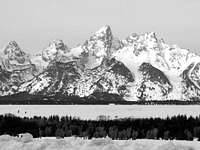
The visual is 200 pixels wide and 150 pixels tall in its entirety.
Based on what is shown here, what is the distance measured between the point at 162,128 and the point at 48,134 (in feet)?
27.4

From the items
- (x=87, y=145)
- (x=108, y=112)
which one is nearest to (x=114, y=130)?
(x=87, y=145)

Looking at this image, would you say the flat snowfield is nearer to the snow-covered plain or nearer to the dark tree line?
the dark tree line

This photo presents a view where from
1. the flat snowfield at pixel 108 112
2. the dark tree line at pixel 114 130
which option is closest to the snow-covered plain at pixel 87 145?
the dark tree line at pixel 114 130

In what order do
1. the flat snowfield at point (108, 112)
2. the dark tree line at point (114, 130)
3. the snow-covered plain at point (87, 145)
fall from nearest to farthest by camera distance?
the snow-covered plain at point (87, 145) → the dark tree line at point (114, 130) → the flat snowfield at point (108, 112)

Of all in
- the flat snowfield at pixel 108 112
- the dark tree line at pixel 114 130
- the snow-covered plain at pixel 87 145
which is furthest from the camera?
the flat snowfield at pixel 108 112

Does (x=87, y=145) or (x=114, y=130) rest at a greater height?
(x=87, y=145)

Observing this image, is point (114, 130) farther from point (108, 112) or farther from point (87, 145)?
point (108, 112)

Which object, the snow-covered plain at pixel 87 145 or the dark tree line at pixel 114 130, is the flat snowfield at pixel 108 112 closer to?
the dark tree line at pixel 114 130

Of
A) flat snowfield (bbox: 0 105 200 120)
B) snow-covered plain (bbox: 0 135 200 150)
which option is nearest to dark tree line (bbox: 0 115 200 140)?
snow-covered plain (bbox: 0 135 200 150)

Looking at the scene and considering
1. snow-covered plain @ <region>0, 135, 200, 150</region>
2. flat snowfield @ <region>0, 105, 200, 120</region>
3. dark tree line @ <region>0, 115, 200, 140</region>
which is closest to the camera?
snow-covered plain @ <region>0, 135, 200, 150</region>

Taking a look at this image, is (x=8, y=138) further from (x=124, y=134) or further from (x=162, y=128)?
(x=162, y=128)

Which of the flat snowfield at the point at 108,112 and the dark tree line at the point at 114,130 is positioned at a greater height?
the dark tree line at the point at 114,130

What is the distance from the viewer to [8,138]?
1984cm

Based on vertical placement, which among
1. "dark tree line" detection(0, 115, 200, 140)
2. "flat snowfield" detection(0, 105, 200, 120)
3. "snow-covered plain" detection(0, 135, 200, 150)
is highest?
"snow-covered plain" detection(0, 135, 200, 150)
